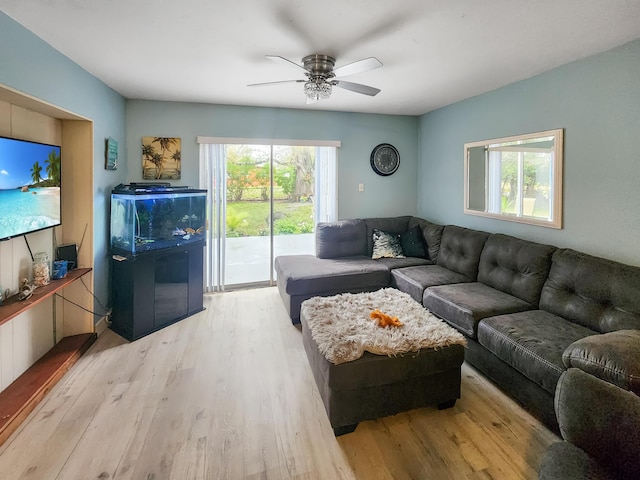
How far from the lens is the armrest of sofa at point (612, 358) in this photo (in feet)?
4.32

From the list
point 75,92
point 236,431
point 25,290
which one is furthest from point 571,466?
point 75,92

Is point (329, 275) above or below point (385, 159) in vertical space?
below

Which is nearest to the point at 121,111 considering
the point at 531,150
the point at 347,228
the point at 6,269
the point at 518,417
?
the point at 6,269

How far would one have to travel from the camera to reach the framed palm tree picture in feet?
12.6

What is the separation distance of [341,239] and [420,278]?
47.8 inches

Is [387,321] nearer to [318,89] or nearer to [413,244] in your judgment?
[318,89]

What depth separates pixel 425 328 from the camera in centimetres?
208

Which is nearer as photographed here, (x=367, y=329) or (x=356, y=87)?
(x=367, y=329)

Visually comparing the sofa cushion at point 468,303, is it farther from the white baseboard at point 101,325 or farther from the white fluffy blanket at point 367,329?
the white baseboard at point 101,325

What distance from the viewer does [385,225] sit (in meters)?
4.43

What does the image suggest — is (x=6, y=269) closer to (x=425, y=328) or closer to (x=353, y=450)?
(x=353, y=450)

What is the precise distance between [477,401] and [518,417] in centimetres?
24

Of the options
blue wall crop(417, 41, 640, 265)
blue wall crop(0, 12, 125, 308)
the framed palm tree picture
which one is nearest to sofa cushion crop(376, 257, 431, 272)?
blue wall crop(417, 41, 640, 265)

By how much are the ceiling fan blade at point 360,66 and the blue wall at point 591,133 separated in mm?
1640
